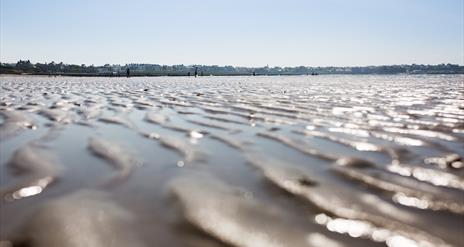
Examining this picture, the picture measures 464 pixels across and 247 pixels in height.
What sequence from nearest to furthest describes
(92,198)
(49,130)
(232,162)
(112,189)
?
(92,198) < (112,189) < (232,162) < (49,130)

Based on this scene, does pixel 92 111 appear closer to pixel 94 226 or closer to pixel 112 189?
pixel 112 189

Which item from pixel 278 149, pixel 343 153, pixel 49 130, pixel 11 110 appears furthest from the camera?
pixel 11 110

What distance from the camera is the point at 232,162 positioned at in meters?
5.84

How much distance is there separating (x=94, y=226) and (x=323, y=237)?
179 centimetres

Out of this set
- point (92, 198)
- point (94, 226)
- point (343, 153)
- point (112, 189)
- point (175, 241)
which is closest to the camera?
point (175, 241)

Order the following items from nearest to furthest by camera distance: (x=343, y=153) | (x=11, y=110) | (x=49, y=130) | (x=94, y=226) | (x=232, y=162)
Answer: (x=94, y=226), (x=232, y=162), (x=343, y=153), (x=49, y=130), (x=11, y=110)

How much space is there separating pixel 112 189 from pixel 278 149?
9.66 ft

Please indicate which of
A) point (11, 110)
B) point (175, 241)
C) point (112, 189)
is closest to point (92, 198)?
point (112, 189)

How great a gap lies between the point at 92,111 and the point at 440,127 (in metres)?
8.95

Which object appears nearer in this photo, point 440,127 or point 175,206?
point 175,206

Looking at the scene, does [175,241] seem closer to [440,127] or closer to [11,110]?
[440,127]

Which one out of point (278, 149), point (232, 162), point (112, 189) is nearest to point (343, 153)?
point (278, 149)

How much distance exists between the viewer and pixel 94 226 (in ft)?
11.2

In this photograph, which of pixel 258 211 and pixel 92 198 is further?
pixel 92 198
